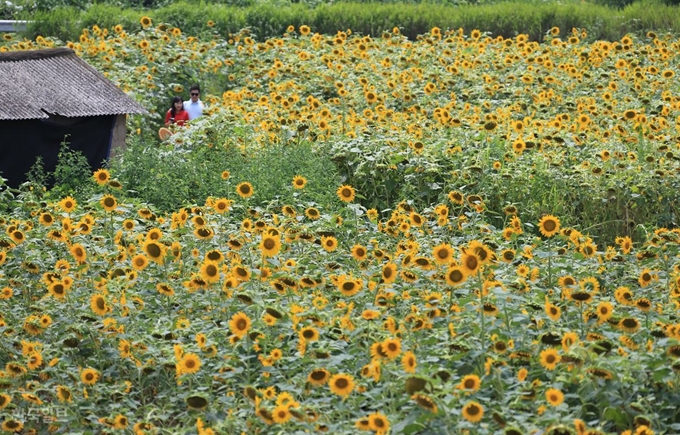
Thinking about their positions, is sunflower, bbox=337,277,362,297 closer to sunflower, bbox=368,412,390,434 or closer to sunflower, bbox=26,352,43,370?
sunflower, bbox=368,412,390,434

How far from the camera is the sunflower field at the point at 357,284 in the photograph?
13.9 feet

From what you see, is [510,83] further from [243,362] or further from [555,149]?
[243,362]

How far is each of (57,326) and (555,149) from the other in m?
5.07

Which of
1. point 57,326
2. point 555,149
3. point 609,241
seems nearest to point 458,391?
point 57,326

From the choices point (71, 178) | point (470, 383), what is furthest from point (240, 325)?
point (71, 178)

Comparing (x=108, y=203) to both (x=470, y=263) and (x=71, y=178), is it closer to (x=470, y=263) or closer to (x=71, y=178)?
(x=470, y=263)

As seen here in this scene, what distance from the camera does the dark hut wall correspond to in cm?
994

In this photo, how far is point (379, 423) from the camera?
375 cm

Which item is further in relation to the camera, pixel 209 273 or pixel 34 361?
pixel 209 273

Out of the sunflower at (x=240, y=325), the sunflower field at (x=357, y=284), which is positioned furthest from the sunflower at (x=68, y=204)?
the sunflower at (x=240, y=325)

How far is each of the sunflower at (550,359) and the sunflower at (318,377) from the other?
2.61ft

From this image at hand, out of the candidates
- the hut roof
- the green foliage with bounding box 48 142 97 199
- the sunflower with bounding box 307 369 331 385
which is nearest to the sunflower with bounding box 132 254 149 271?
the sunflower with bounding box 307 369 331 385

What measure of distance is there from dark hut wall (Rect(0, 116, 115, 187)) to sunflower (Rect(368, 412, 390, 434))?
6.47 m

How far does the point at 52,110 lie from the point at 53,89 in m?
0.33
